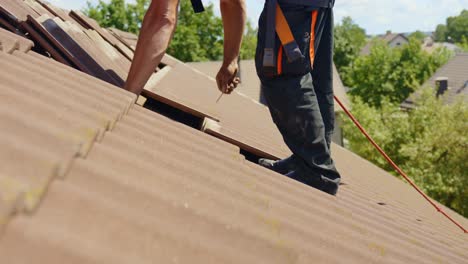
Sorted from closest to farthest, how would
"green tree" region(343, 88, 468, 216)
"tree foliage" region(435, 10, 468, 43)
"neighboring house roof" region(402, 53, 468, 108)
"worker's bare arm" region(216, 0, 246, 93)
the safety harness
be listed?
the safety harness → "worker's bare arm" region(216, 0, 246, 93) → "green tree" region(343, 88, 468, 216) → "neighboring house roof" region(402, 53, 468, 108) → "tree foliage" region(435, 10, 468, 43)

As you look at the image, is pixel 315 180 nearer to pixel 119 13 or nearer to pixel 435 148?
pixel 435 148

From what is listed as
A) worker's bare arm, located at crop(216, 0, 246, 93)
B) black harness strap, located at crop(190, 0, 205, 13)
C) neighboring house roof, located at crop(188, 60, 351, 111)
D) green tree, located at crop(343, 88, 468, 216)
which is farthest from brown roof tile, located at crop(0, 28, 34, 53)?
neighboring house roof, located at crop(188, 60, 351, 111)

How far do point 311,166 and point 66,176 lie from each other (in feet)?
5.88

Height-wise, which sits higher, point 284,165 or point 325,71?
point 325,71

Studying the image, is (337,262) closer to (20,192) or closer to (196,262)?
(196,262)

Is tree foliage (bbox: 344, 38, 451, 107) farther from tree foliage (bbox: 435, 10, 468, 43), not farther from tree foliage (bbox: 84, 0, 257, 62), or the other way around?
tree foliage (bbox: 435, 10, 468, 43)

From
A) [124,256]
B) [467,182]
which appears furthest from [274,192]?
[467,182]

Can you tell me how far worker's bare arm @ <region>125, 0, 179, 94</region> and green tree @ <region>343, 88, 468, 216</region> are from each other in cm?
1803

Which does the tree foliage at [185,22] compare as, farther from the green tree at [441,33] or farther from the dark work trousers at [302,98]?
the green tree at [441,33]

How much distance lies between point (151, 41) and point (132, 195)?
4.99ft

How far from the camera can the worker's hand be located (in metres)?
3.08

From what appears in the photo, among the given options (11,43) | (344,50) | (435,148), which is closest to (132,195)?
(11,43)

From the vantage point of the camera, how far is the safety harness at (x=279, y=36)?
8.41 feet

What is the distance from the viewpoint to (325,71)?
307cm
